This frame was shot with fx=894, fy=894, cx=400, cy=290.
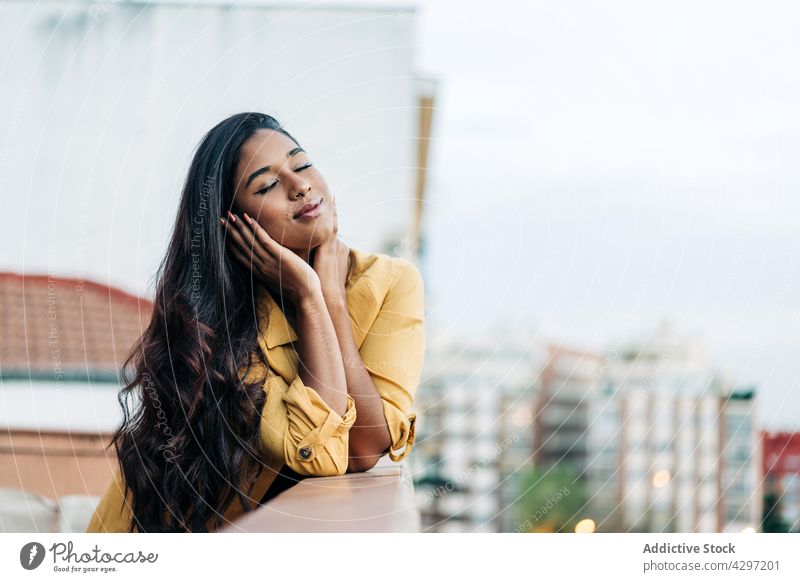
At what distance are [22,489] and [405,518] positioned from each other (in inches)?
34.4

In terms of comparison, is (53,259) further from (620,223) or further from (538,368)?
(620,223)

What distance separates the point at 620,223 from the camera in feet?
4.85

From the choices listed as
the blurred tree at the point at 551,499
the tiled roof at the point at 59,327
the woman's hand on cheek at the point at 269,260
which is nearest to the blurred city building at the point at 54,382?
the tiled roof at the point at 59,327

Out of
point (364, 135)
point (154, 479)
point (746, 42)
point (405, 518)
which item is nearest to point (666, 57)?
point (746, 42)

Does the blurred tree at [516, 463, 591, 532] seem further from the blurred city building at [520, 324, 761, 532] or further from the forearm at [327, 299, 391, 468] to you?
the forearm at [327, 299, 391, 468]

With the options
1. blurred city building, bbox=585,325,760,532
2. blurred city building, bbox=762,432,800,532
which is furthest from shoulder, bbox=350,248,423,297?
blurred city building, bbox=762,432,800,532

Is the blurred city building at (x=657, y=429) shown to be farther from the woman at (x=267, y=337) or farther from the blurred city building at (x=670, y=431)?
the woman at (x=267, y=337)

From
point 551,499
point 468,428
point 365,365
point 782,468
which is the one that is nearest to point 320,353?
point 365,365

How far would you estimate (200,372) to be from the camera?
1304 millimetres

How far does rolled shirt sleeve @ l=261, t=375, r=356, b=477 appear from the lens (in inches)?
46.9

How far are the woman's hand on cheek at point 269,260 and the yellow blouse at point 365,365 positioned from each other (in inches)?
1.4

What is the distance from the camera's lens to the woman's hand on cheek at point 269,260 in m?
1.25

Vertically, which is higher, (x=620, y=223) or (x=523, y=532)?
(x=620, y=223)

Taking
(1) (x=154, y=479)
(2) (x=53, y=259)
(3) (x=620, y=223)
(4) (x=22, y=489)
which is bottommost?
(4) (x=22, y=489)
